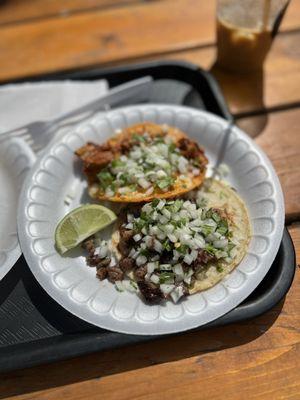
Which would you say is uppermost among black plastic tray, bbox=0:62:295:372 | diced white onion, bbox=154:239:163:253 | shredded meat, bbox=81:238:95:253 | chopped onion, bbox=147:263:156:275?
diced white onion, bbox=154:239:163:253

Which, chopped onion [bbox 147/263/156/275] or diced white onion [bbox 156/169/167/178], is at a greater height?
diced white onion [bbox 156/169/167/178]

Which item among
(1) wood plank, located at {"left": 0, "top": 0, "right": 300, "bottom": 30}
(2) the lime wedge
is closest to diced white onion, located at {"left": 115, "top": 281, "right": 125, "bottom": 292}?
(2) the lime wedge

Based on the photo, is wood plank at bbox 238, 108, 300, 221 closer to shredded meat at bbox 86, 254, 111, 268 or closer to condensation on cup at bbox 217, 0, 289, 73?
condensation on cup at bbox 217, 0, 289, 73

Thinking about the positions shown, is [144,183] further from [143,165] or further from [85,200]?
[85,200]

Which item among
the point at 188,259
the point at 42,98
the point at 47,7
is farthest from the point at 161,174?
the point at 47,7

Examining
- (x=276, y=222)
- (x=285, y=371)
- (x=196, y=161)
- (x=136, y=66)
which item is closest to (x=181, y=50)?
(x=136, y=66)
